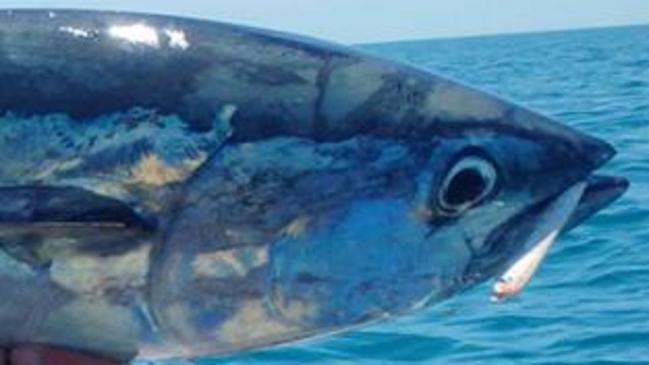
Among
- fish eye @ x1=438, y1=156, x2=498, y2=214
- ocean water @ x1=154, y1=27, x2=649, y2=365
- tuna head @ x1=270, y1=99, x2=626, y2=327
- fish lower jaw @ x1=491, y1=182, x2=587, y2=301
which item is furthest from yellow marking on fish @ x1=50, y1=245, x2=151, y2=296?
ocean water @ x1=154, y1=27, x2=649, y2=365

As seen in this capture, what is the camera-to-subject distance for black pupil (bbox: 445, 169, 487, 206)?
297 cm

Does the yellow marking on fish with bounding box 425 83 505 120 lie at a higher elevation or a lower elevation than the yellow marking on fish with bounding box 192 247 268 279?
higher

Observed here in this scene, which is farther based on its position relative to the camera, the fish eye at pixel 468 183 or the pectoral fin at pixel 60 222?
the fish eye at pixel 468 183

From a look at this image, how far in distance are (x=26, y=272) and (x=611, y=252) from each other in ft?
34.2

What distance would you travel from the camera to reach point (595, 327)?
973cm

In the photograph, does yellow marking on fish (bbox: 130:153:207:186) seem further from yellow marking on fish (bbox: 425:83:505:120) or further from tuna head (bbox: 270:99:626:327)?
yellow marking on fish (bbox: 425:83:505:120)

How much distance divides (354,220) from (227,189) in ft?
0.91

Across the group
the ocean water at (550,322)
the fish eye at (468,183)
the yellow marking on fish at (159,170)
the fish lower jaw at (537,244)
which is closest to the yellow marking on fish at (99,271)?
the yellow marking on fish at (159,170)

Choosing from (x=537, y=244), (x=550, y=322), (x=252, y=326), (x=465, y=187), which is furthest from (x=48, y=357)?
(x=550, y=322)

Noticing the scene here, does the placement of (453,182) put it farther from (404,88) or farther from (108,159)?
(108,159)

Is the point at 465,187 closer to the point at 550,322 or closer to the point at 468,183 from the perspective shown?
the point at 468,183

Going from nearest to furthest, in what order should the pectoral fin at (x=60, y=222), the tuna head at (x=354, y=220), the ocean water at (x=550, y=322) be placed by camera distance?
the pectoral fin at (x=60, y=222), the tuna head at (x=354, y=220), the ocean water at (x=550, y=322)

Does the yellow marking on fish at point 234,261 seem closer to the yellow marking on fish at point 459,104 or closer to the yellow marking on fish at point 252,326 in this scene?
the yellow marking on fish at point 252,326

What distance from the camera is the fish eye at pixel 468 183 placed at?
297cm
